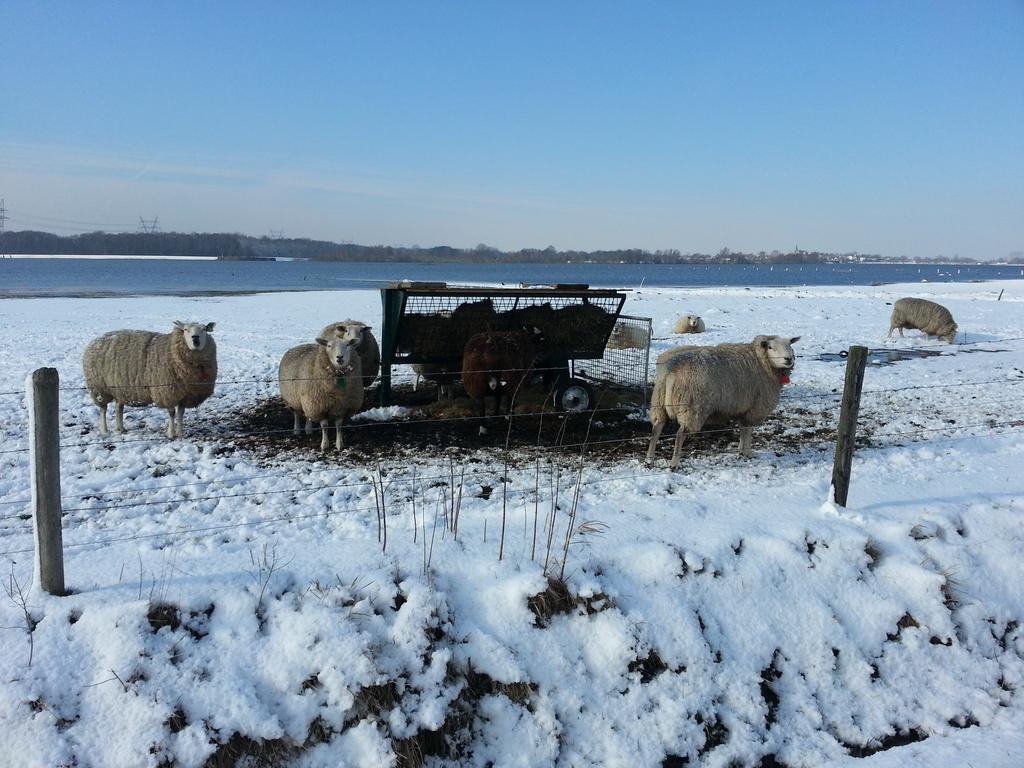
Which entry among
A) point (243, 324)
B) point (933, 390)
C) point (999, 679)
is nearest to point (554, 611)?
point (999, 679)

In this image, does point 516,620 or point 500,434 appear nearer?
point 516,620

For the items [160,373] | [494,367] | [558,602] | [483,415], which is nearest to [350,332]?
[494,367]

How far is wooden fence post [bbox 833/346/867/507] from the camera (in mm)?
5734

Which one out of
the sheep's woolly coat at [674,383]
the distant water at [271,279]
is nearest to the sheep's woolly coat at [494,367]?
the sheep's woolly coat at [674,383]

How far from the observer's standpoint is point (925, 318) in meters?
19.5

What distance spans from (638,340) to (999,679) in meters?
6.67

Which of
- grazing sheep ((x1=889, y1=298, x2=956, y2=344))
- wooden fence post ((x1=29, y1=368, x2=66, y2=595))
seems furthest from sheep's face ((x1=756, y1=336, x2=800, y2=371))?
grazing sheep ((x1=889, y1=298, x2=956, y2=344))

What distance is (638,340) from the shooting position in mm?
10664

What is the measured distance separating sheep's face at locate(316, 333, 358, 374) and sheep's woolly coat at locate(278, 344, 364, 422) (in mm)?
57

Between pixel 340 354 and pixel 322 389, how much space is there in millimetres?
457

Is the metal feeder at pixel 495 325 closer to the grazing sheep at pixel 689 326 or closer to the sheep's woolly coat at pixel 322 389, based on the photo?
the sheep's woolly coat at pixel 322 389

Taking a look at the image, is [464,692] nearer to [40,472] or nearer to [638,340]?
[40,472]

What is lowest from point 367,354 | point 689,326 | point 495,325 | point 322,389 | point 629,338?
point 322,389

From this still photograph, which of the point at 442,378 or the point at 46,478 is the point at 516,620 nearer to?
the point at 46,478
